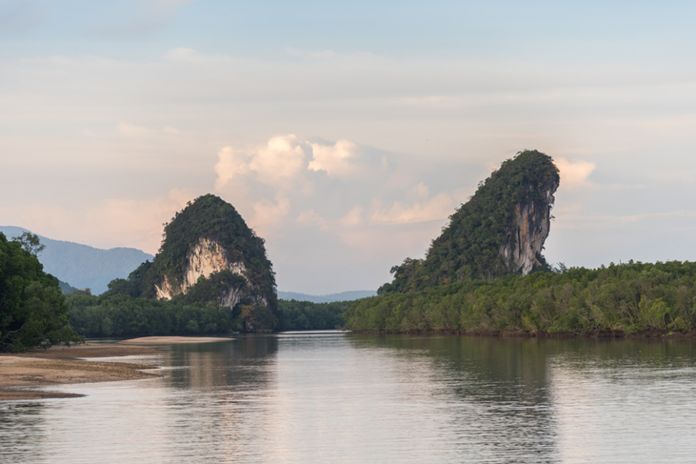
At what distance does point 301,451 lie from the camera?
3759 cm

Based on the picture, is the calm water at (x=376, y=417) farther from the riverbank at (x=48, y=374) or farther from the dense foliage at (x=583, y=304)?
the dense foliage at (x=583, y=304)

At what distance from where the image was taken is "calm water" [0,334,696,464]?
36656 mm

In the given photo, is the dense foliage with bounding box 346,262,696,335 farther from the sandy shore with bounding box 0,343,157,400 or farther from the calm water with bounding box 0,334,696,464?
the sandy shore with bounding box 0,343,157,400

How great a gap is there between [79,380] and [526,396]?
2517cm

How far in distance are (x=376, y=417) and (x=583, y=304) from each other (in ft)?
306

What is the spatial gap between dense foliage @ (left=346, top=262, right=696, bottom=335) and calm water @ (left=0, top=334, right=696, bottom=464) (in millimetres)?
48549

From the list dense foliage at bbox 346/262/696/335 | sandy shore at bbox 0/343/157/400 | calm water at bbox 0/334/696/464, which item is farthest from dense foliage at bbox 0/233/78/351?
dense foliage at bbox 346/262/696/335

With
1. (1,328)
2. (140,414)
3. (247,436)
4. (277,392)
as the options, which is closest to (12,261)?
(1,328)

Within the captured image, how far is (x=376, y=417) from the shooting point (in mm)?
46406

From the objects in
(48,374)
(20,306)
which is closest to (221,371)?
(48,374)

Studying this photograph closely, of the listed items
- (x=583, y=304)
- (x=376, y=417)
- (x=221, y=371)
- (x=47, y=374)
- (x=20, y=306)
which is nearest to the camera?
(x=376, y=417)

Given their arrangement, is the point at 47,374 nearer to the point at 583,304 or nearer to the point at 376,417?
the point at 376,417

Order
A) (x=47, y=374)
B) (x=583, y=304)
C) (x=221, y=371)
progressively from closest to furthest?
(x=47, y=374), (x=221, y=371), (x=583, y=304)

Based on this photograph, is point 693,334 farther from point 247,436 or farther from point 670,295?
point 247,436
